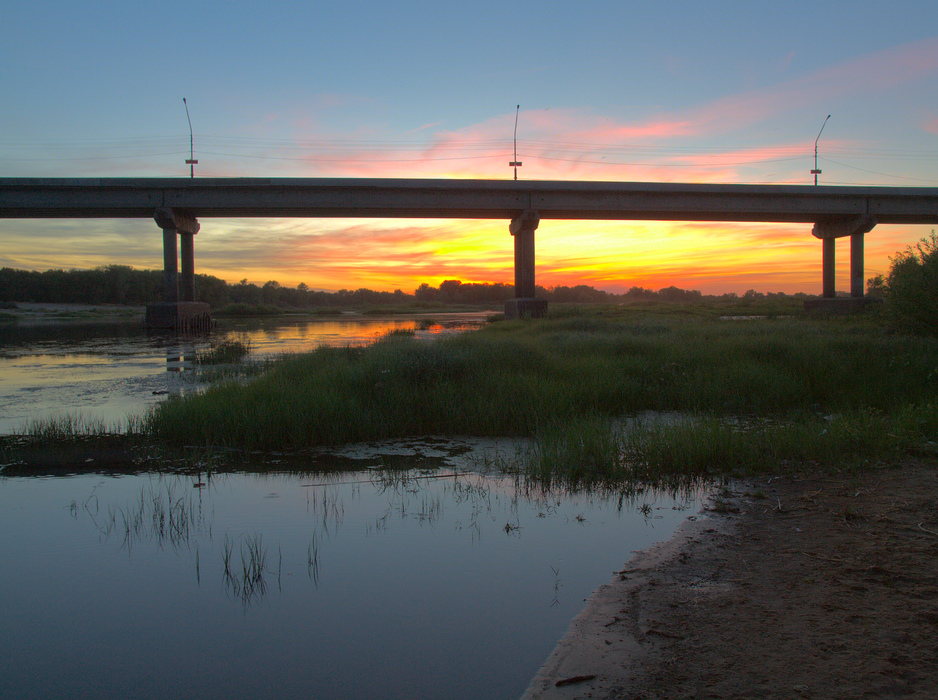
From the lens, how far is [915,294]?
54.4ft

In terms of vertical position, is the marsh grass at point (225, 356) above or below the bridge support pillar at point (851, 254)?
below

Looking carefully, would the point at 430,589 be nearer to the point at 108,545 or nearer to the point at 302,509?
the point at 302,509

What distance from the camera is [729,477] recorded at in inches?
258

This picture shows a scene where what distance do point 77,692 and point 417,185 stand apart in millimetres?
34160

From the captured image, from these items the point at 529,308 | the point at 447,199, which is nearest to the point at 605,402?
the point at 529,308

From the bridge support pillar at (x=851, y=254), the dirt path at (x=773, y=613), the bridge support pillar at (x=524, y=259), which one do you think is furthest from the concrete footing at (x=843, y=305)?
the dirt path at (x=773, y=613)

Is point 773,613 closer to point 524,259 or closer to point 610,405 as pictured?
point 610,405

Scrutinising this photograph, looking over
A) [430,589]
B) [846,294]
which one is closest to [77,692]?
[430,589]

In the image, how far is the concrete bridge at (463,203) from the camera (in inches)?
1374

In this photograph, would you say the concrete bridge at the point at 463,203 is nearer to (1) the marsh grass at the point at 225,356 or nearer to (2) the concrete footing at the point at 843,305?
(2) the concrete footing at the point at 843,305

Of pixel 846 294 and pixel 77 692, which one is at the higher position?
pixel 846 294

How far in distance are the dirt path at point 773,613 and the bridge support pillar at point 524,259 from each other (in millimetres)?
31485

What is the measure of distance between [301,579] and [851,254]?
1794 inches

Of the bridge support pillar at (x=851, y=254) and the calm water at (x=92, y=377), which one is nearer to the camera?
the calm water at (x=92, y=377)
